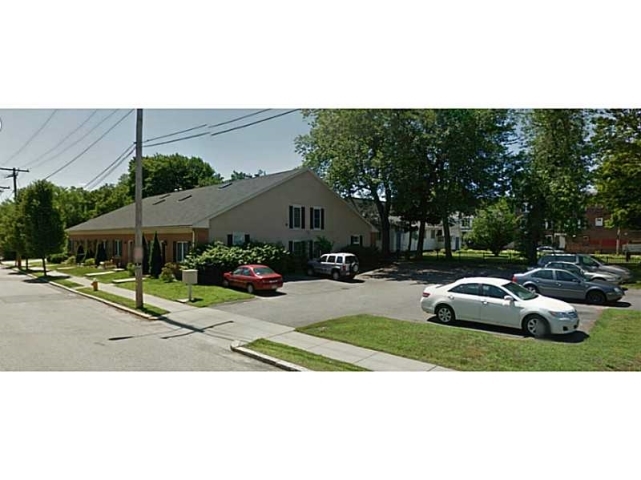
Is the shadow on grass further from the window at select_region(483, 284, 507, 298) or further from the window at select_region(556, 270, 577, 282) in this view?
the window at select_region(556, 270, 577, 282)

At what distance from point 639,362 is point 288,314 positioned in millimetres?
7542

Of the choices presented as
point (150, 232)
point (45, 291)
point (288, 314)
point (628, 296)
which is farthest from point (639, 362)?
point (45, 291)

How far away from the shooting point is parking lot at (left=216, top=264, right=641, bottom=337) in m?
9.88

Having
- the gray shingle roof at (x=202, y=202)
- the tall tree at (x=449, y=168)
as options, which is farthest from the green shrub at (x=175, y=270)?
the tall tree at (x=449, y=168)

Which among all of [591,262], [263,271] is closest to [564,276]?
[591,262]

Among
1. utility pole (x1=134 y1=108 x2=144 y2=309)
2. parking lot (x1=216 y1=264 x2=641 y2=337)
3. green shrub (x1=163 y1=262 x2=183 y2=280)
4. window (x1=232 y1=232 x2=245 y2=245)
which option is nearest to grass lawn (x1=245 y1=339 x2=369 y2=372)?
parking lot (x1=216 y1=264 x2=641 y2=337)

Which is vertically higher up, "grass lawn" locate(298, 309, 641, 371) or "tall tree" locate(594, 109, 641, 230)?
"tall tree" locate(594, 109, 641, 230)

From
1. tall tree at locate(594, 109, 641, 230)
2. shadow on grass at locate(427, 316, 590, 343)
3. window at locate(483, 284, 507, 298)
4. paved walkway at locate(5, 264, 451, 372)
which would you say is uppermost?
tall tree at locate(594, 109, 641, 230)

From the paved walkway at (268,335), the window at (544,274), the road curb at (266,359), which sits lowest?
the road curb at (266,359)

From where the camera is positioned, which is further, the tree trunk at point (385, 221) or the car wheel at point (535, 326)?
the tree trunk at point (385, 221)

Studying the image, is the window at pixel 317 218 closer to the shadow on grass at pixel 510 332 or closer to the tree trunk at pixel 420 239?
the tree trunk at pixel 420 239

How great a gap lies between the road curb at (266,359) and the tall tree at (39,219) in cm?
Result: 2139

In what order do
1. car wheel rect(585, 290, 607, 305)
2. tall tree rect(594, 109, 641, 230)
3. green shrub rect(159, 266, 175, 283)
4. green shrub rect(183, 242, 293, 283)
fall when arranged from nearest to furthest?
car wheel rect(585, 290, 607, 305), tall tree rect(594, 109, 641, 230), green shrub rect(183, 242, 293, 283), green shrub rect(159, 266, 175, 283)

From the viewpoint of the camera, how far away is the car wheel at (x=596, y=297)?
959cm
